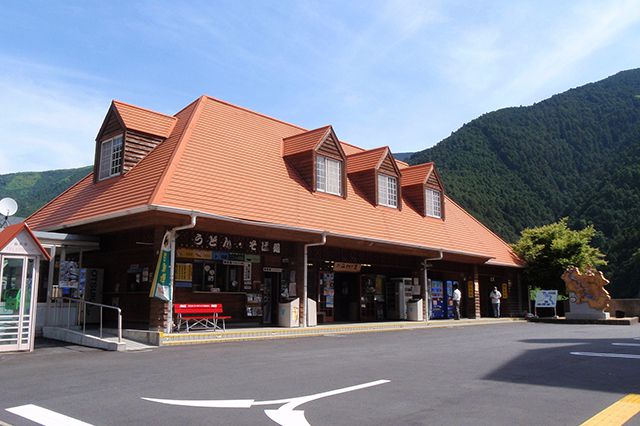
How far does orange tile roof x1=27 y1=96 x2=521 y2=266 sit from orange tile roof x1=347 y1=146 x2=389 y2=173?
0.21 feet

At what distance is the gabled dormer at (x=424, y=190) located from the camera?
86.4ft

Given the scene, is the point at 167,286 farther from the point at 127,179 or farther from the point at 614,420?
the point at 614,420

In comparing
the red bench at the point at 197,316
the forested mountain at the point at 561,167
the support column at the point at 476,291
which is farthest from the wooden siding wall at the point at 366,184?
the forested mountain at the point at 561,167

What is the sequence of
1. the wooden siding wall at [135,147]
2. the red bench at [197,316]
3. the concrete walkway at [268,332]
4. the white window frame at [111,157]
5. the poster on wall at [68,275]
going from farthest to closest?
the white window frame at [111,157]
the wooden siding wall at [135,147]
the poster on wall at [68,275]
the red bench at [197,316]
the concrete walkway at [268,332]

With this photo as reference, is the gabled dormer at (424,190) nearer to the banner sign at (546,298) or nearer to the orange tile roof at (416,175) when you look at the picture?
the orange tile roof at (416,175)

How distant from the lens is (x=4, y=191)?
12875cm

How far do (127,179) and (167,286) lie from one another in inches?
179

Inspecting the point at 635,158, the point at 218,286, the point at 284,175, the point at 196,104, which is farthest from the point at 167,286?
the point at 635,158

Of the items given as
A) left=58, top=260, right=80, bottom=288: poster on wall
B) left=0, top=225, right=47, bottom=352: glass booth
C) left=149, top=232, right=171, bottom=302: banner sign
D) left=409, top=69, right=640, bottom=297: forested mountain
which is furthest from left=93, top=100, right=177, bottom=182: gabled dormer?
left=409, top=69, right=640, bottom=297: forested mountain

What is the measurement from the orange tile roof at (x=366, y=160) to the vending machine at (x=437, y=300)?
6.62m

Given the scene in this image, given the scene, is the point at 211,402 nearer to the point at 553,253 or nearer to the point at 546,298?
the point at 546,298

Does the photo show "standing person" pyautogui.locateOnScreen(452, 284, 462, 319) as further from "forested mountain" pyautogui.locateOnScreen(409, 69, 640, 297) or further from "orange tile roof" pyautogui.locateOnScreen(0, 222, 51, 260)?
"forested mountain" pyautogui.locateOnScreen(409, 69, 640, 297)

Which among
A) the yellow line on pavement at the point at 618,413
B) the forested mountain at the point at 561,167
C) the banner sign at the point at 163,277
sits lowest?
the yellow line on pavement at the point at 618,413

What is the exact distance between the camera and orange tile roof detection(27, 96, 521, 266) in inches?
613
